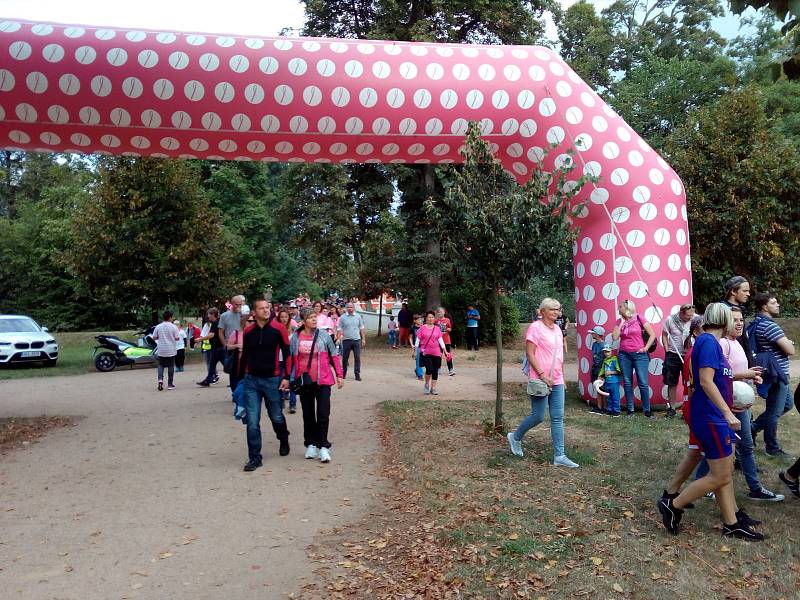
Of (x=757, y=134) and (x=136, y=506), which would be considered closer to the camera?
(x=136, y=506)

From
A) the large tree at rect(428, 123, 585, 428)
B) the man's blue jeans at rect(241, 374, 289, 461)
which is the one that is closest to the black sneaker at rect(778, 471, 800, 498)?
the large tree at rect(428, 123, 585, 428)

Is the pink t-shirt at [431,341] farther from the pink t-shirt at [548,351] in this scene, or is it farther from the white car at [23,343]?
the white car at [23,343]

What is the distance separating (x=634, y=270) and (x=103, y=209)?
17136mm

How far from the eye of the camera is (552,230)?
7.90 m

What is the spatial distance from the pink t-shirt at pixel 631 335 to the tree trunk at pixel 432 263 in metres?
13.3

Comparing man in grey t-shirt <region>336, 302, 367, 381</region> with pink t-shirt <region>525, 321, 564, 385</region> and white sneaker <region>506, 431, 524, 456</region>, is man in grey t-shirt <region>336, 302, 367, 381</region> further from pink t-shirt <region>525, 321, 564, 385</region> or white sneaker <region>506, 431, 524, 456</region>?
pink t-shirt <region>525, 321, 564, 385</region>

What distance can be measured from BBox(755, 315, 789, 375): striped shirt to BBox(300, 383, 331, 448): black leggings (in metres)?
4.63

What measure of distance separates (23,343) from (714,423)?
19.6 m

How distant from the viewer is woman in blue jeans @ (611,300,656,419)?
948 centimetres

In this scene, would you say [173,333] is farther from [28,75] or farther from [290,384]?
[290,384]

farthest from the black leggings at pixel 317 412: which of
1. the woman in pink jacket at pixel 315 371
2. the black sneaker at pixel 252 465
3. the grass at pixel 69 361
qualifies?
the grass at pixel 69 361

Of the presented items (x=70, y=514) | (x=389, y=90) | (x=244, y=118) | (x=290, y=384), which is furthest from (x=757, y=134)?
(x=70, y=514)

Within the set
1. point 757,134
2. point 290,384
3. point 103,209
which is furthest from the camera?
point 103,209

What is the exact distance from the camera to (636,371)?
9.71 m
